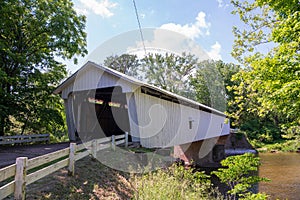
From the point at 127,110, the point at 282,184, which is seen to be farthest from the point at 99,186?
the point at 282,184

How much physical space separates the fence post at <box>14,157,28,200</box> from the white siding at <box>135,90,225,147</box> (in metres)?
6.04

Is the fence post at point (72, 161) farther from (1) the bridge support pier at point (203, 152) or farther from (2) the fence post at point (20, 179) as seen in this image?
(1) the bridge support pier at point (203, 152)

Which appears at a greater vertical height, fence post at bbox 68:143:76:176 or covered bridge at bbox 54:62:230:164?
covered bridge at bbox 54:62:230:164

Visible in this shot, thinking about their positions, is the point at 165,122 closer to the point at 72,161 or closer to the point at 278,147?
the point at 72,161

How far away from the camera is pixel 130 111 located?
937cm

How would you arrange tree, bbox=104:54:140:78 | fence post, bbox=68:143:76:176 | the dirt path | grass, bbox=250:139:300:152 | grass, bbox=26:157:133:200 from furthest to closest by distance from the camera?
tree, bbox=104:54:140:78
grass, bbox=250:139:300:152
the dirt path
fence post, bbox=68:143:76:176
grass, bbox=26:157:133:200

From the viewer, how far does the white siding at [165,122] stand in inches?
378

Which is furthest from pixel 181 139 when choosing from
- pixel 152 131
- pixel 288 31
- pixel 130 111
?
pixel 288 31

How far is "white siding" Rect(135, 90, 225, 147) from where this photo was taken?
960 centimetres

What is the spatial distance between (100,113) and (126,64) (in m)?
21.6

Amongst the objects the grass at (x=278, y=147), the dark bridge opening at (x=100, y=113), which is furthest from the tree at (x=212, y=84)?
the dark bridge opening at (x=100, y=113)

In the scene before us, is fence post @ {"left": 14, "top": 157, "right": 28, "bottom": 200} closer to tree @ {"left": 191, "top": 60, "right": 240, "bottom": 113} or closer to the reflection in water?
the reflection in water

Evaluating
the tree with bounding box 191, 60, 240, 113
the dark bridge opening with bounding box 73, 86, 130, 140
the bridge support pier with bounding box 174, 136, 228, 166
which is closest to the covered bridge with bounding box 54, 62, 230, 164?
the dark bridge opening with bounding box 73, 86, 130, 140

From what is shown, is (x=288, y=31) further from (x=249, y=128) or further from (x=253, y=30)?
(x=249, y=128)
